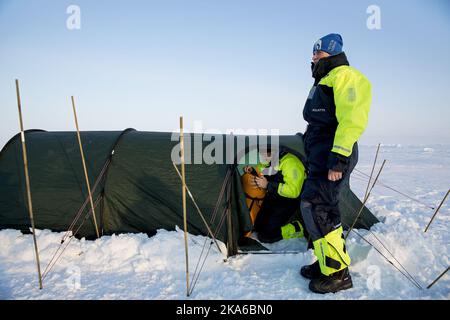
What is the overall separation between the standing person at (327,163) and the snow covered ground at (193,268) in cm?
30

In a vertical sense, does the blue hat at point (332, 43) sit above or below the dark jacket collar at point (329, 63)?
above

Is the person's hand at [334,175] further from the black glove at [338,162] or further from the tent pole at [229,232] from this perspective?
the tent pole at [229,232]

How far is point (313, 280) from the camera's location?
117 inches

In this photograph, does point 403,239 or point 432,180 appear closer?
point 403,239

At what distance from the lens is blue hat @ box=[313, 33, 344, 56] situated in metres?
2.92

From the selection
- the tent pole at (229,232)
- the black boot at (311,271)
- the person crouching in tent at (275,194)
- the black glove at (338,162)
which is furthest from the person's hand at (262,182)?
the black glove at (338,162)

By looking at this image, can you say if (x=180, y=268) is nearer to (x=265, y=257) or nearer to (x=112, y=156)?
(x=265, y=257)

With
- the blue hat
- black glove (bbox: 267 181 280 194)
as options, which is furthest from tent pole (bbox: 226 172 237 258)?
the blue hat

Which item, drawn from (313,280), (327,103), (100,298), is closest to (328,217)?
(313,280)

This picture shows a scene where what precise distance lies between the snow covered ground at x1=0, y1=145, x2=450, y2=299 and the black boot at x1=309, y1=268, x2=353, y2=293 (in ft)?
0.20

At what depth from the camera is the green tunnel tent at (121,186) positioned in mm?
4293

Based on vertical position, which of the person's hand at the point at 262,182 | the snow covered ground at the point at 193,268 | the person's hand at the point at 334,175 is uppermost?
the person's hand at the point at 334,175

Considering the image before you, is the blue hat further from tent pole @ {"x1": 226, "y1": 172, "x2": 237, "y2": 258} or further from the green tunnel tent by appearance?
tent pole @ {"x1": 226, "y1": 172, "x2": 237, "y2": 258}

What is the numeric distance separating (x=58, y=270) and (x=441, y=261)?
4444 millimetres
